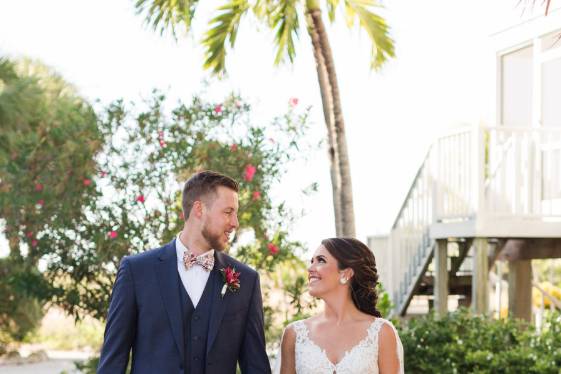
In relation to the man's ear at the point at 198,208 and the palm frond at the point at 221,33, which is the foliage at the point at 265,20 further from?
the man's ear at the point at 198,208

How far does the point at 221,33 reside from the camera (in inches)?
480

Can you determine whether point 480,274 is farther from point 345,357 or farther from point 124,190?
point 345,357

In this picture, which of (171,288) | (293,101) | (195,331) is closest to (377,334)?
(195,331)

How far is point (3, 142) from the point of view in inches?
566

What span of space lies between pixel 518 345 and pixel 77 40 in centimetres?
1907

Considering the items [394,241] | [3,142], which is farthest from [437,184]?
[3,142]

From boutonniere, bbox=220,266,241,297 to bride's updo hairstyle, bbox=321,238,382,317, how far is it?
1.82 feet

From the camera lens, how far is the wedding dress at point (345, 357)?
473cm

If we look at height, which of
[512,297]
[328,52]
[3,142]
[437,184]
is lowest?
[512,297]

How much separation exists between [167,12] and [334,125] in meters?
2.46

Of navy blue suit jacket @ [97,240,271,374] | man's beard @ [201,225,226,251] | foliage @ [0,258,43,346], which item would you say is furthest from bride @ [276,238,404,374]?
foliage @ [0,258,43,346]

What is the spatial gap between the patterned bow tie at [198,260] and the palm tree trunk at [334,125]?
682 centimetres

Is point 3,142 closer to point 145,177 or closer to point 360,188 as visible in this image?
point 145,177

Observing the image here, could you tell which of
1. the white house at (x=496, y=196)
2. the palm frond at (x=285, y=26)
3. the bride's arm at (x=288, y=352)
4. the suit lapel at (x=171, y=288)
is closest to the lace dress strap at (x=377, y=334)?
the bride's arm at (x=288, y=352)
